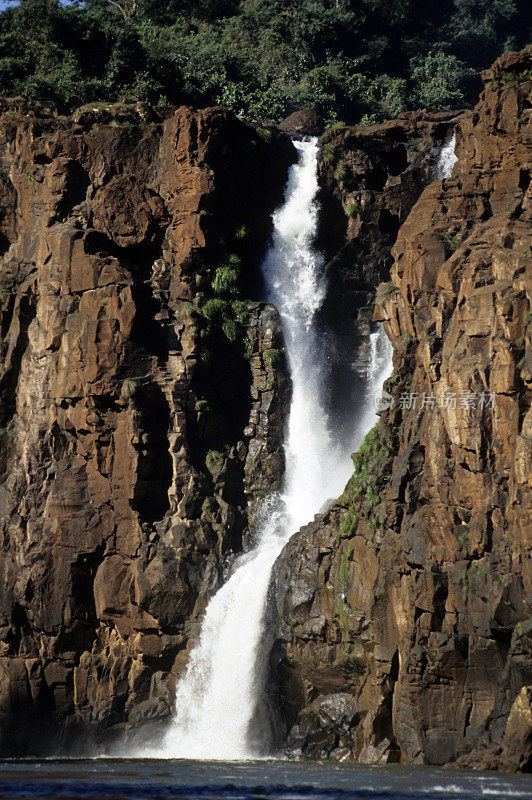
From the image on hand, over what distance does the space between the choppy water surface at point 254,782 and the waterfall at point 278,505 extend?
5.16 meters

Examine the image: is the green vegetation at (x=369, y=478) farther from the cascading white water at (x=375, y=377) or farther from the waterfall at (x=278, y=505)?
the cascading white water at (x=375, y=377)

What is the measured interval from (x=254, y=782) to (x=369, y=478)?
1204cm

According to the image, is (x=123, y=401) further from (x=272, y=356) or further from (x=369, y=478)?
(x=369, y=478)

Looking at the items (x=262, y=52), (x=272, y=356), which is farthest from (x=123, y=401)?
(x=262, y=52)

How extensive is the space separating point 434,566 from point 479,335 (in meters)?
6.72

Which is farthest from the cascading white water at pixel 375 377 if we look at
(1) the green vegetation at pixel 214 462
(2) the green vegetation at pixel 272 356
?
(1) the green vegetation at pixel 214 462

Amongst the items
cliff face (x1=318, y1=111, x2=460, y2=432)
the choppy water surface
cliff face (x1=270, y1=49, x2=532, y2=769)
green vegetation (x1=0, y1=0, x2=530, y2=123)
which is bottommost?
the choppy water surface

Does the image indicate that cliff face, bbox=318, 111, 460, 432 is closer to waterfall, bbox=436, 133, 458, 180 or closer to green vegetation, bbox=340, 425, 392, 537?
waterfall, bbox=436, 133, 458, 180

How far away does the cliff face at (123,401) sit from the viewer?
44875 mm

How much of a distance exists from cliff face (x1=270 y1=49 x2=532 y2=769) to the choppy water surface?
2.27 metres

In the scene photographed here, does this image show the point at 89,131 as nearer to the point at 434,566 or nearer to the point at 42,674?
the point at 42,674

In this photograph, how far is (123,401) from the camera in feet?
149

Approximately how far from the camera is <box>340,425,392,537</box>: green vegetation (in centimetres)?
3958

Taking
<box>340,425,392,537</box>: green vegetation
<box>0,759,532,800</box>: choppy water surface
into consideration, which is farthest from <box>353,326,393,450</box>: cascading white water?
<box>0,759,532,800</box>: choppy water surface
